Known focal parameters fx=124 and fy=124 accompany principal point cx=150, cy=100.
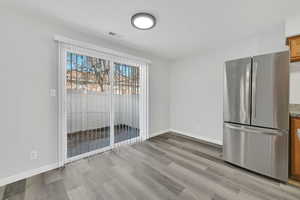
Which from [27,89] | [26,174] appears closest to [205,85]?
[27,89]

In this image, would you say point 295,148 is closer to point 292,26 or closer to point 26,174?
point 292,26

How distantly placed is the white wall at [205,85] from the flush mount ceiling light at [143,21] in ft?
6.57

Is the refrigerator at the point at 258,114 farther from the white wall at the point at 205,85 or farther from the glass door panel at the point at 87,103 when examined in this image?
the glass door panel at the point at 87,103

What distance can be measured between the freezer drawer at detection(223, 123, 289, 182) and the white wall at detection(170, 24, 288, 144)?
929 millimetres

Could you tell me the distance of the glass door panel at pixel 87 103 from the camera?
2.35 meters

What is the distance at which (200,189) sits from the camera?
164cm

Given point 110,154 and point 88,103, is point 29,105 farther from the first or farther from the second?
point 110,154

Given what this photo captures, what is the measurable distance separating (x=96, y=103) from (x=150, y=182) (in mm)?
1812

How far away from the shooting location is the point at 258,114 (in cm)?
192

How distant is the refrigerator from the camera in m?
1.74

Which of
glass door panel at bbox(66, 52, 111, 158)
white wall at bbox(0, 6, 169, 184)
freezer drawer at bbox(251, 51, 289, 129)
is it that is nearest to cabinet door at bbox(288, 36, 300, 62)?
freezer drawer at bbox(251, 51, 289, 129)

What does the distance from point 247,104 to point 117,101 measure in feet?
8.38

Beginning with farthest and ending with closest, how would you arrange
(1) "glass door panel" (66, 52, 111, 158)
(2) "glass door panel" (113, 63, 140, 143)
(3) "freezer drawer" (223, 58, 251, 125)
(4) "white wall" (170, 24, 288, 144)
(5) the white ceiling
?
(2) "glass door panel" (113, 63, 140, 143)
(4) "white wall" (170, 24, 288, 144)
(1) "glass door panel" (66, 52, 111, 158)
(3) "freezer drawer" (223, 58, 251, 125)
(5) the white ceiling

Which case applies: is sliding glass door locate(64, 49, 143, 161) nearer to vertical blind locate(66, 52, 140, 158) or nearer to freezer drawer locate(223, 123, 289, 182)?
vertical blind locate(66, 52, 140, 158)
